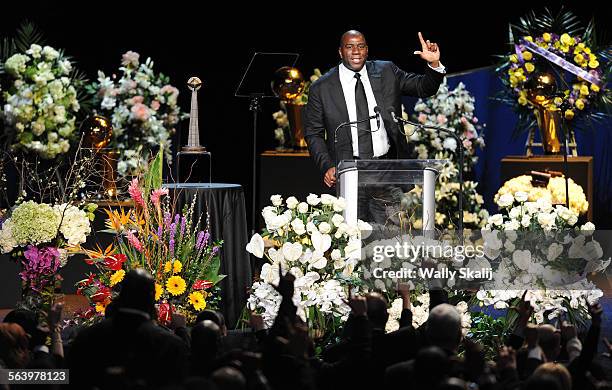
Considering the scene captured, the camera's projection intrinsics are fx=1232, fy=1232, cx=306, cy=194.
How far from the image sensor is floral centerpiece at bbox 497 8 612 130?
28.1 ft

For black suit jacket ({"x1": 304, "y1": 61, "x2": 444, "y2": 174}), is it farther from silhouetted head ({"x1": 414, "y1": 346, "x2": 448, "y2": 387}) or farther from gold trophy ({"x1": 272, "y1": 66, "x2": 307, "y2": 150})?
silhouetted head ({"x1": 414, "y1": 346, "x2": 448, "y2": 387})

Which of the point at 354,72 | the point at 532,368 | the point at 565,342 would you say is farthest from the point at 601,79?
the point at 532,368

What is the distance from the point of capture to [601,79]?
8625 millimetres

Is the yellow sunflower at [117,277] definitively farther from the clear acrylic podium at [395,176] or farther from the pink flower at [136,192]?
the clear acrylic podium at [395,176]

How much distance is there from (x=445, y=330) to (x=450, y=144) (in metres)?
5.11

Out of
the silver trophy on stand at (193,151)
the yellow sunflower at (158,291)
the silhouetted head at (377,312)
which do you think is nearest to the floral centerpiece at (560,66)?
the silver trophy on stand at (193,151)

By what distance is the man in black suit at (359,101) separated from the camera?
645 cm

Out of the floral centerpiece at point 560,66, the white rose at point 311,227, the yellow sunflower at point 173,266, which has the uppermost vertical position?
the floral centerpiece at point 560,66

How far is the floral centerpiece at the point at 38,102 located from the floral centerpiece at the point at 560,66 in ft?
10.3

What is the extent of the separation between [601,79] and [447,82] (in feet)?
4.28

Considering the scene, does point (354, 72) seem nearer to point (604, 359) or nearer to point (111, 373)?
point (604, 359)

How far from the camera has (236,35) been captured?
369 inches

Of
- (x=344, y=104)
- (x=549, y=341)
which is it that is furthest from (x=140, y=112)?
(x=549, y=341)

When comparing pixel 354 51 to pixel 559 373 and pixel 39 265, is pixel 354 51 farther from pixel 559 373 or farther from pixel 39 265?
pixel 559 373
